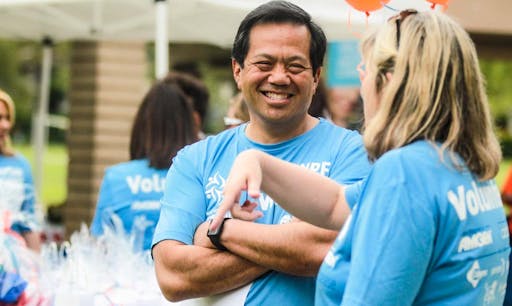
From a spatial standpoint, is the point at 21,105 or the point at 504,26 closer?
the point at 504,26

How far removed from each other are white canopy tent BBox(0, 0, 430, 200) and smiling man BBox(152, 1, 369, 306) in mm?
2675

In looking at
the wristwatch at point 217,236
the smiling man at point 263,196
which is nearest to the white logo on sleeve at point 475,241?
the smiling man at point 263,196

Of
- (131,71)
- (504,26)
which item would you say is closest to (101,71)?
(131,71)

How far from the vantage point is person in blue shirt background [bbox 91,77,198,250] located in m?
4.71

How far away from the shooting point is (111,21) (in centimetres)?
759

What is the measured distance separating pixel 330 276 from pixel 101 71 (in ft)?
25.4

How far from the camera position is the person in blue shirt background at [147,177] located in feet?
15.5

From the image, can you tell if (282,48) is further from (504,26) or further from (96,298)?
(504,26)

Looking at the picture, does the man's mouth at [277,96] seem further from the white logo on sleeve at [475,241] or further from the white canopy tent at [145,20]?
the white canopy tent at [145,20]

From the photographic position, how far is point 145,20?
24.6 feet

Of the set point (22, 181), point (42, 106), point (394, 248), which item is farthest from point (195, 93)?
point (42, 106)

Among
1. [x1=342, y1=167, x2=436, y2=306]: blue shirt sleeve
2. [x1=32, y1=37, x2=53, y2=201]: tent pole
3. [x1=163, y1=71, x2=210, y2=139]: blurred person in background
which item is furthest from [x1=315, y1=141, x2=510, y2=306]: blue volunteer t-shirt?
[x1=32, y1=37, x2=53, y2=201]: tent pole

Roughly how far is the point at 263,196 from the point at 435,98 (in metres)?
0.81

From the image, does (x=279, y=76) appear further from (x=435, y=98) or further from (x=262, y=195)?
(x=435, y=98)
